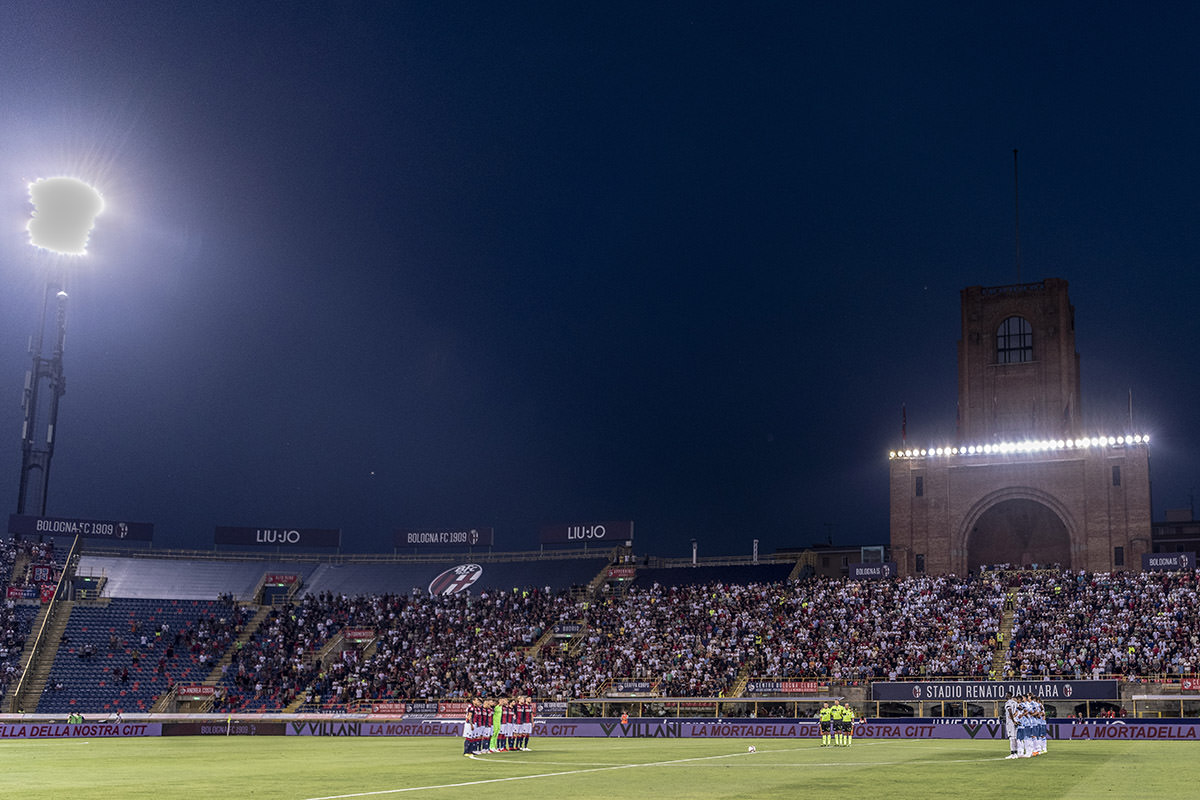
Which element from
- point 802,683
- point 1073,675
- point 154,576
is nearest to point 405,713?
point 802,683

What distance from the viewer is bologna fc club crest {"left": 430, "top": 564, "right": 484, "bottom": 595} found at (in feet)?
303

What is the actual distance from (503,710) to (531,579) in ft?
165

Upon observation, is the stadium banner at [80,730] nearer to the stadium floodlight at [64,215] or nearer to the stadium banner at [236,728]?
the stadium banner at [236,728]

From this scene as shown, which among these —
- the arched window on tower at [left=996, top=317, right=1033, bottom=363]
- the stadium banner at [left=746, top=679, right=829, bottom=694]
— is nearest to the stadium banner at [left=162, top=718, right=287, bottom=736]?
the stadium banner at [left=746, top=679, right=829, bottom=694]

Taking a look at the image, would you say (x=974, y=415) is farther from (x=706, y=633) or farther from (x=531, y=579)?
(x=531, y=579)

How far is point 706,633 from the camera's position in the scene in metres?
73.9

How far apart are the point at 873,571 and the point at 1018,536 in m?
13.3

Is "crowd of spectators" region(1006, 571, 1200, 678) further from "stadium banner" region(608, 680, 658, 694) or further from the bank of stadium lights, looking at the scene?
"stadium banner" region(608, 680, 658, 694)

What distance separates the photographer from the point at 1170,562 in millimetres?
72875

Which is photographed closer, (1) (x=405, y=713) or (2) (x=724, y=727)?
(2) (x=724, y=727)

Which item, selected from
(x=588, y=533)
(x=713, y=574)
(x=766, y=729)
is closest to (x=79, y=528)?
(x=588, y=533)

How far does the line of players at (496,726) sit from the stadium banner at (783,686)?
25.3m

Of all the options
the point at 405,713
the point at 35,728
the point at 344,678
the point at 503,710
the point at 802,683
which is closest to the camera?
the point at 503,710

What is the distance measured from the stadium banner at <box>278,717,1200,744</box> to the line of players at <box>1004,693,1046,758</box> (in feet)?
44.0
